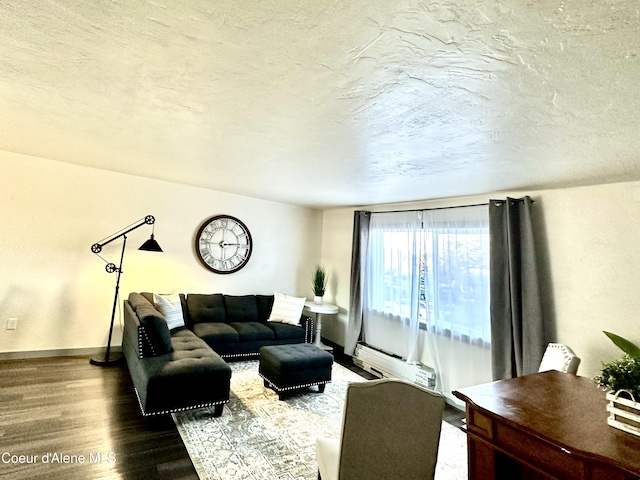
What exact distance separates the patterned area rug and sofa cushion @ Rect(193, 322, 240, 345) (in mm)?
662

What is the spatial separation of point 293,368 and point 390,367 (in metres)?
1.48

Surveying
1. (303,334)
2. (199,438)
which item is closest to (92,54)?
(199,438)

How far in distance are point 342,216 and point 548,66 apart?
434cm

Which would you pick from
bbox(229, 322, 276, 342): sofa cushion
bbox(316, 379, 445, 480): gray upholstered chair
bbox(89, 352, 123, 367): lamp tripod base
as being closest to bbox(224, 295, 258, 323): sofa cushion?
bbox(229, 322, 276, 342): sofa cushion

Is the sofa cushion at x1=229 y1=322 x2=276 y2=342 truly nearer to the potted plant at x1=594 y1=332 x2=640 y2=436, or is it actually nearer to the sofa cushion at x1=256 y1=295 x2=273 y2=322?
the sofa cushion at x1=256 y1=295 x2=273 y2=322

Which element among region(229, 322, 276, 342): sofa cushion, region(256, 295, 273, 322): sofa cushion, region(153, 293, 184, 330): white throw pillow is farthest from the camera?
region(256, 295, 273, 322): sofa cushion

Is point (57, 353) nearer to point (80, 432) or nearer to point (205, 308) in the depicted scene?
point (205, 308)

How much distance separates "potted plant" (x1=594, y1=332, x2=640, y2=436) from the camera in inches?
Result: 47.9

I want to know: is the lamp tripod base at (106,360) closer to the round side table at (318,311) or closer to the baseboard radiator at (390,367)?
the round side table at (318,311)

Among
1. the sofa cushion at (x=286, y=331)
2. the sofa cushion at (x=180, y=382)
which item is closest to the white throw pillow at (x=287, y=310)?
the sofa cushion at (x=286, y=331)

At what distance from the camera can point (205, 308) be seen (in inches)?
175

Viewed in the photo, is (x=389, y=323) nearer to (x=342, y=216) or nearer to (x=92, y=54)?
(x=342, y=216)

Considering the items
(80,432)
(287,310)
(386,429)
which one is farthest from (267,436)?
(287,310)

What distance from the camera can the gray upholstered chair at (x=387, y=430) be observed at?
1354 millimetres
